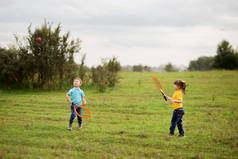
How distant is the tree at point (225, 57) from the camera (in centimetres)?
4788

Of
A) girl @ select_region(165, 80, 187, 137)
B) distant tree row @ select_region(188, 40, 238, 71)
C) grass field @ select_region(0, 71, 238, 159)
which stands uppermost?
distant tree row @ select_region(188, 40, 238, 71)

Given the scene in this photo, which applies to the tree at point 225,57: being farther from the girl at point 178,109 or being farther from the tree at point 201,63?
the girl at point 178,109

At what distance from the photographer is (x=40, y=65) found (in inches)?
712

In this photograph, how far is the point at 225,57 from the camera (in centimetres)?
4856

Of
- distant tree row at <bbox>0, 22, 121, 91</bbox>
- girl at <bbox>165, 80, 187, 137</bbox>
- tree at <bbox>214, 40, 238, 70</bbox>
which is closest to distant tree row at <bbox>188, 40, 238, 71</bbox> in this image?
tree at <bbox>214, 40, 238, 70</bbox>

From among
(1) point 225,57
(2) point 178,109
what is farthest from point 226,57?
(2) point 178,109

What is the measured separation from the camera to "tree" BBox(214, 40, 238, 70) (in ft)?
157

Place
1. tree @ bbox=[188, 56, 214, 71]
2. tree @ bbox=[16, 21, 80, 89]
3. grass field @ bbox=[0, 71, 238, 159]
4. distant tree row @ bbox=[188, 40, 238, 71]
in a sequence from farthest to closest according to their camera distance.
Answer: tree @ bbox=[188, 56, 214, 71] < distant tree row @ bbox=[188, 40, 238, 71] < tree @ bbox=[16, 21, 80, 89] < grass field @ bbox=[0, 71, 238, 159]

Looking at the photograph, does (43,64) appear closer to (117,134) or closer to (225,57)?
(117,134)

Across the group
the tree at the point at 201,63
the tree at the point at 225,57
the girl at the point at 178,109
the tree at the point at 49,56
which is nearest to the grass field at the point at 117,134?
the girl at the point at 178,109

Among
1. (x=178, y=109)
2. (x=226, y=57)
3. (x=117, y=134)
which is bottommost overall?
(x=117, y=134)

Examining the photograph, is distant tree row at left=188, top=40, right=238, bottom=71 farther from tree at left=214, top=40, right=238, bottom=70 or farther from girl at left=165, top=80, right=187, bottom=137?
girl at left=165, top=80, right=187, bottom=137

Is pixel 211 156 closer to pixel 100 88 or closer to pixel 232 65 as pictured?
pixel 100 88

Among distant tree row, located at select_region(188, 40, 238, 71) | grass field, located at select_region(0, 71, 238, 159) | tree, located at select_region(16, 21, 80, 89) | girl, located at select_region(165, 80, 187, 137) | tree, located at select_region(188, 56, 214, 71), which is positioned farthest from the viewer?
tree, located at select_region(188, 56, 214, 71)
